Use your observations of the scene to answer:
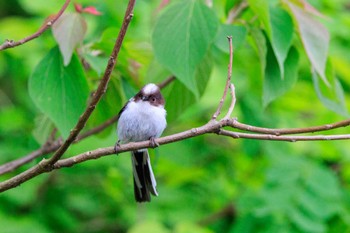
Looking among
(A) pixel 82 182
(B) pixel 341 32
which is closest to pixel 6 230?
(A) pixel 82 182

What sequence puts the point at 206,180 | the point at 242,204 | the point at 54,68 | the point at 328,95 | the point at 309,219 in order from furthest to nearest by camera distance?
the point at 206,180
the point at 242,204
the point at 309,219
the point at 328,95
the point at 54,68

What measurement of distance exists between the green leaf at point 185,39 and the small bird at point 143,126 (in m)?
0.25

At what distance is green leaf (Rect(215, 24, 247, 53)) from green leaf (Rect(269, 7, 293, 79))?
126 mm

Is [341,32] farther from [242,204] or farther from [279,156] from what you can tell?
[242,204]

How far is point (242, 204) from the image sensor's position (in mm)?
4090

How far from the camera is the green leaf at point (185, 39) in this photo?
8.33 feet

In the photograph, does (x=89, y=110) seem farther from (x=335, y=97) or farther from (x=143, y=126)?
(x=335, y=97)

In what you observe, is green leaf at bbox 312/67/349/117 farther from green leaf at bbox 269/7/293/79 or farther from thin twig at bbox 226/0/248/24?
thin twig at bbox 226/0/248/24

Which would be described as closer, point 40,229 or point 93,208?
point 40,229

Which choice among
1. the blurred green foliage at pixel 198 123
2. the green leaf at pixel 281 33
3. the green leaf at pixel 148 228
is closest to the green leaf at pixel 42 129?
the blurred green foliage at pixel 198 123

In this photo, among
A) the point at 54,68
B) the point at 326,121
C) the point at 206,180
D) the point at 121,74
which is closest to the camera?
the point at 54,68

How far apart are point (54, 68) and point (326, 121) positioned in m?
2.38

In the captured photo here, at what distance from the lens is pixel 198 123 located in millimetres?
4645

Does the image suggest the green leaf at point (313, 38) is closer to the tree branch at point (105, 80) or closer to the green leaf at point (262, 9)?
the green leaf at point (262, 9)
